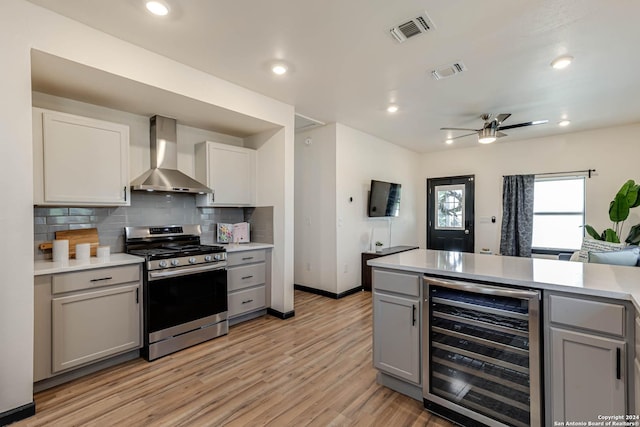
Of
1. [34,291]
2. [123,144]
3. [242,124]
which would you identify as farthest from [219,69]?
[34,291]

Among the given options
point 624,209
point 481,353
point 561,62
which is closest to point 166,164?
point 481,353

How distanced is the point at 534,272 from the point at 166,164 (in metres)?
3.55

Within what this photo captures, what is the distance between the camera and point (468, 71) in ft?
9.66

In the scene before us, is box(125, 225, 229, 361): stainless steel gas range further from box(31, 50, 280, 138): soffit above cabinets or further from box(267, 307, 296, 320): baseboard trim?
box(31, 50, 280, 138): soffit above cabinets

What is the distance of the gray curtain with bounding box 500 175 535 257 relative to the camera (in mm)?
5605

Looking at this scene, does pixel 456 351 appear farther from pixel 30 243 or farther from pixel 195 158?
pixel 195 158

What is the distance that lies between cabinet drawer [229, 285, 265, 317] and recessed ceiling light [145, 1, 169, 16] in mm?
2731

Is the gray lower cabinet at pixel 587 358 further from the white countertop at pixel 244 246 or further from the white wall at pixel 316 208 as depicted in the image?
the white wall at pixel 316 208

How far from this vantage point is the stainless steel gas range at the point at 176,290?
108 inches

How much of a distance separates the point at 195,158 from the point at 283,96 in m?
1.37

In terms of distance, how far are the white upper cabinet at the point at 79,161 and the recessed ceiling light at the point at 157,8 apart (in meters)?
1.22

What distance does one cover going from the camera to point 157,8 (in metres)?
1.99

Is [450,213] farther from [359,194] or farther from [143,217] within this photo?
[143,217]

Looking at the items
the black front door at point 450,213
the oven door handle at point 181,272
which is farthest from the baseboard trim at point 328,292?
the black front door at point 450,213
